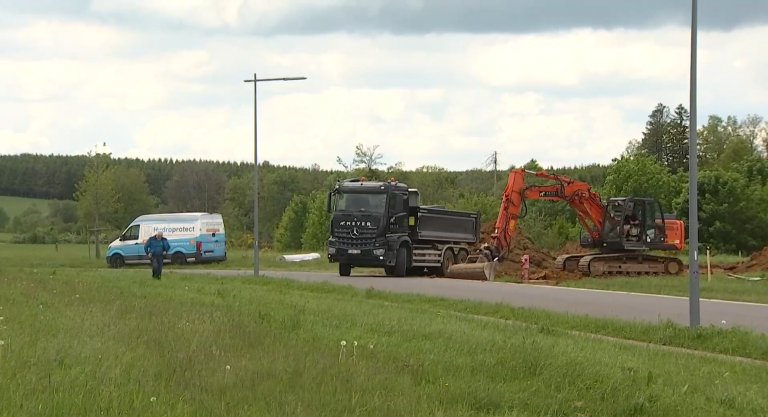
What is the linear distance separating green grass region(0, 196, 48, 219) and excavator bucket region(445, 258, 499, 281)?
258ft

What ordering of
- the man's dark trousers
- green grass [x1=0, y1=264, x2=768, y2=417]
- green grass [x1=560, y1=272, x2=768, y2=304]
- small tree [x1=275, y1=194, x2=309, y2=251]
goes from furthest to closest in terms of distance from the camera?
small tree [x1=275, y1=194, x2=309, y2=251], the man's dark trousers, green grass [x1=560, y1=272, x2=768, y2=304], green grass [x1=0, y1=264, x2=768, y2=417]

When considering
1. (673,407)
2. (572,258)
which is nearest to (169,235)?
(572,258)

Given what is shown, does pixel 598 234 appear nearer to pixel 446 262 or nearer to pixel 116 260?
pixel 446 262

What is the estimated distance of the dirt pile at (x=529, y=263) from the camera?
32634mm

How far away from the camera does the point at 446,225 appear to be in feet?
116

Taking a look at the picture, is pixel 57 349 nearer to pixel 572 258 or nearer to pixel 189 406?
pixel 189 406

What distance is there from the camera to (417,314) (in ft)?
53.3

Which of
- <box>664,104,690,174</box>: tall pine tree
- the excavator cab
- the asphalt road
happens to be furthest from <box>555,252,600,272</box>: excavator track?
<box>664,104,690,174</box>: tall pine tree

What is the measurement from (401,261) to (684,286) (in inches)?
392

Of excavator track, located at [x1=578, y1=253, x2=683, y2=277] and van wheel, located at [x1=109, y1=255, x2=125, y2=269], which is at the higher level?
excavator track, located at [x1=578, y1=253, x2=683, y2=277]

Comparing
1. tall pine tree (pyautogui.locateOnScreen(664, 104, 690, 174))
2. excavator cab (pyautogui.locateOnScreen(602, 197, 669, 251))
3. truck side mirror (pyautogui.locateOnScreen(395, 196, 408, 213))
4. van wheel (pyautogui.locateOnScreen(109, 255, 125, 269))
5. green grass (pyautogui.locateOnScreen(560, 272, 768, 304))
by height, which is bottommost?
van wheel (pyautogui.locateOnScreen(109, 255, 125, 269))

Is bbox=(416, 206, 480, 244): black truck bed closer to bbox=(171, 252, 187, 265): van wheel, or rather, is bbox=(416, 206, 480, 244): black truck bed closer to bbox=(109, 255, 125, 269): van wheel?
bbox=(171, 252, 187, 265): van wheel

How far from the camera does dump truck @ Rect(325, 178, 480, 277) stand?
1255 inches

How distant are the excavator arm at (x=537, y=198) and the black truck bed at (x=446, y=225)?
2.24 m
